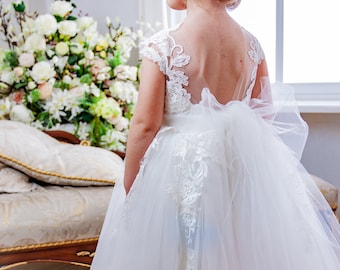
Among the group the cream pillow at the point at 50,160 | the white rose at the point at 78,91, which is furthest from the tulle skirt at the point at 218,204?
the white rose at the point at 78,91

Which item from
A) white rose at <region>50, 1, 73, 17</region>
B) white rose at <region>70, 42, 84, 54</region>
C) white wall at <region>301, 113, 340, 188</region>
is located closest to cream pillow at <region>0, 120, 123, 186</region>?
white rose at <region>70, 42, 84, 54</region>

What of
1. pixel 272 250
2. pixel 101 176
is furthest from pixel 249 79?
pixel 101 176

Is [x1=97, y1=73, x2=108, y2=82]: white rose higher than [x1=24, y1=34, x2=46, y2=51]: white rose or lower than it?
lower

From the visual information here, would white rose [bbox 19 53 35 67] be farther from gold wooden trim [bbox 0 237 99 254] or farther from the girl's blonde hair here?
the girl's blonde hair

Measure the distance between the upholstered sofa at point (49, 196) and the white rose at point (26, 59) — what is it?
310 mm

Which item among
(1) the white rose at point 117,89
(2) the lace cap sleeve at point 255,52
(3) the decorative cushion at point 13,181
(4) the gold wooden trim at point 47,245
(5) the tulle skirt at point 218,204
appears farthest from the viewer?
(1) the white rose at point 117,89

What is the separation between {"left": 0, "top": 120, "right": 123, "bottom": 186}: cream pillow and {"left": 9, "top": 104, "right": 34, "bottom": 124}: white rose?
0.20 metres

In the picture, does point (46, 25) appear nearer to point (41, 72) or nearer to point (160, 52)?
point (41, 72)

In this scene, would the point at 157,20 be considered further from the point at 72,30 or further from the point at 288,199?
the point at 288,199

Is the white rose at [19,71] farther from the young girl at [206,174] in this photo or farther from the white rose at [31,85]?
the young girl at [206,174]

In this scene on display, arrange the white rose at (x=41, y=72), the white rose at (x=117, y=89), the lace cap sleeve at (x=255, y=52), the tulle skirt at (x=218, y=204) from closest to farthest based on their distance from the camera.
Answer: the tulle skirt at (x=218, y=204), the lace cap sleeve at (x=255, y=52), the white rose at (x=41, y=72), the white rose at (x=117, y=89)

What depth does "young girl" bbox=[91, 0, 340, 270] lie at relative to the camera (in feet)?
3.13

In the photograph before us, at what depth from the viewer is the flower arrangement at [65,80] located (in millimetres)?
1842

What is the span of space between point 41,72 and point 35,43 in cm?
13
